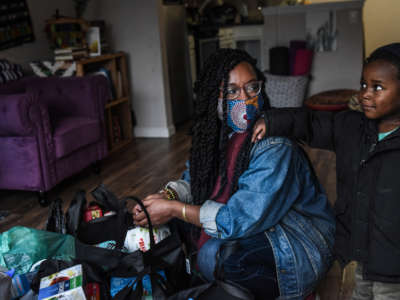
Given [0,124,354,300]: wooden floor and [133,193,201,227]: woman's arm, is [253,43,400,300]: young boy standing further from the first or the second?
[0,124,354,300]: wooden floor

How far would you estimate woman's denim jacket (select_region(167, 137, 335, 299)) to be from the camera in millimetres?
1169

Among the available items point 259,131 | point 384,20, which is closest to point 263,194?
point 259,131

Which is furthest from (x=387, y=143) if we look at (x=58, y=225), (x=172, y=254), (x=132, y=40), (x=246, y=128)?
(x=132, y=40)

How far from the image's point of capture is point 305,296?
1263 millimetres

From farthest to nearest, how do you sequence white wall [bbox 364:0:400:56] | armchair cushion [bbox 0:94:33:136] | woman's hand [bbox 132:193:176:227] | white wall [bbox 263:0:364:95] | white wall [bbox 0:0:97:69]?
white wall [bbox 0:0:97:69] → white wall [bbox 263:0:364:95] → white wall [bbox 364:0:400:56] → armchair cushion [bbox 0:94:33:136] → woman's hand [bbox 132:193:176:227]

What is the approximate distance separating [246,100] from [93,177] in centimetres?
216

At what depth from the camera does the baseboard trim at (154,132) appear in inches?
171

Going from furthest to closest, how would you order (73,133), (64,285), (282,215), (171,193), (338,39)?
(338,39) → (73,133) → (171,193) → (282,215) → (64,285)

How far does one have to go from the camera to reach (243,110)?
1.30 m

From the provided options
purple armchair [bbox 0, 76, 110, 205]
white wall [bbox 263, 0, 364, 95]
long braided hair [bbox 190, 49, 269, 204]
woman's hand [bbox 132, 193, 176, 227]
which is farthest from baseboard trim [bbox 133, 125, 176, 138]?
woman's hand [bbox 132, 193, 176, 227]

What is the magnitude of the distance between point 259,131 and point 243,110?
0.10m

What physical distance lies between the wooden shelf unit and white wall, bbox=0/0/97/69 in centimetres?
41

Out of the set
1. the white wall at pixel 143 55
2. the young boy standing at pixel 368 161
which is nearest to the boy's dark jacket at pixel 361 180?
the young boy standing at pixel 368 161

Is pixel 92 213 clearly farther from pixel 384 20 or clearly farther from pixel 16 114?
pixel 384 20
